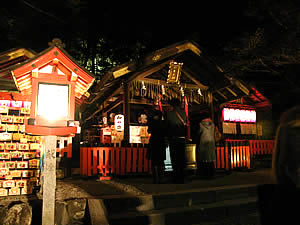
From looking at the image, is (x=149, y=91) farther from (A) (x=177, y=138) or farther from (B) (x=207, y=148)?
(A) (x=177, y=138)

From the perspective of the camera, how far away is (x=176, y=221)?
5.25 meters

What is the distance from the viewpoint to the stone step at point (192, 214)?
4957mm

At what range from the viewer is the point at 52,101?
180 inches

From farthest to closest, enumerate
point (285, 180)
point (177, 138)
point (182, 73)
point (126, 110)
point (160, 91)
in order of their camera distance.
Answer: point (160, 91) < point (182, 73) < point (126, 110) < point (177, 138) < point (285, 180)

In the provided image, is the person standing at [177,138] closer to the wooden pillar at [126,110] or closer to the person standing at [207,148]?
the person standing at [207,148]

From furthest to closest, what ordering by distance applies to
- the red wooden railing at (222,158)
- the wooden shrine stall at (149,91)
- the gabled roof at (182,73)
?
1. the red wooden railing at (222,158)
2. the gabled roof at (182,73)
3. the wooden shrine stall at (149,91)

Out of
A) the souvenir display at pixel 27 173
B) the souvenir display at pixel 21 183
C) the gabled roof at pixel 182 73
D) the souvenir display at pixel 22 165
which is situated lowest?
the souvenir display at pixel 21 183

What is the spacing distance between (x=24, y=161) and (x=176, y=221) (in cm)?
469

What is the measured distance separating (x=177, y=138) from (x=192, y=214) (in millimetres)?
2795

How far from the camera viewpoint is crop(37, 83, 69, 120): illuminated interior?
4.46m

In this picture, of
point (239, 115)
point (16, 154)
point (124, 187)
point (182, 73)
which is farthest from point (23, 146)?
point (239, 115)

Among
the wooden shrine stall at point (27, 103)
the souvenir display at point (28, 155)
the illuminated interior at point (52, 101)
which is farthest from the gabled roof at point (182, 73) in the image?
the illuminated interior at point (52, 101)

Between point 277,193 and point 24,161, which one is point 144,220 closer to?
point 277,193

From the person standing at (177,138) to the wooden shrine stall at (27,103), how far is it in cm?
306
